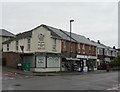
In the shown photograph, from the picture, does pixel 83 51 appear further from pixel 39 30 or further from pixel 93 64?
pixel 39 30

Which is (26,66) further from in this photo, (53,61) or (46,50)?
(53,61)

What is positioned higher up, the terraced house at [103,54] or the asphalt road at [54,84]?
the terraced house at [103,54]

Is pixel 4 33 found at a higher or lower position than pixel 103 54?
higher

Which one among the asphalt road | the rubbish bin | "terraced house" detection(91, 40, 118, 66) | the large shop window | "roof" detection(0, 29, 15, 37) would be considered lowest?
the asphalt road

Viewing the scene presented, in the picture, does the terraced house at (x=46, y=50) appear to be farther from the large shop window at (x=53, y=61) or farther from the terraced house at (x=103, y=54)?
the terraced house at (x=103, y=54)

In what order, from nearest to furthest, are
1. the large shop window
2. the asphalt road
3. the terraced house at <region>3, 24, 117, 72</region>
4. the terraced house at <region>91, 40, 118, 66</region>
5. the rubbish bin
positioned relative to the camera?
the asphalt road
the rubbish bin
the terraced house at <region>3, 24, 117, 72</region>
the large shop window
the terraced house at <region>91, 40, 118, 66</region>

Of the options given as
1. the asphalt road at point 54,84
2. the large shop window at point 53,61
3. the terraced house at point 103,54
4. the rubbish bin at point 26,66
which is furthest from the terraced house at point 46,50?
the terraced house at point 103,54

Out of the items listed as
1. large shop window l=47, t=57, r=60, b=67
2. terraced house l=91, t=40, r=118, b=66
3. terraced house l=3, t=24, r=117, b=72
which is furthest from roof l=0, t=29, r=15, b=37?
large shop window l=47, t=57, r=60, b=67

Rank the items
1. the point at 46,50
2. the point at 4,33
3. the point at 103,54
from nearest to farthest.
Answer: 1. the point at 46,50
2. the point at 4,33
3. the point at 103,54

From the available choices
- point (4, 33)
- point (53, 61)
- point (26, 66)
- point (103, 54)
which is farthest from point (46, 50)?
point (103, 54)

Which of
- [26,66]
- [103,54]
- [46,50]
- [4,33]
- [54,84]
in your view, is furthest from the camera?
[103,54]

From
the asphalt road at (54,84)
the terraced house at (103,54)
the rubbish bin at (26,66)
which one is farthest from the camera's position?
the terraced house at (103,54)

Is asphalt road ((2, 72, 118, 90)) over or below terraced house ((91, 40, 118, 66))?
below

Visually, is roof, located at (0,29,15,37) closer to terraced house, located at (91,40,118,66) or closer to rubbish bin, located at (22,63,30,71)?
terraced house, located at (91,40,118,66)
